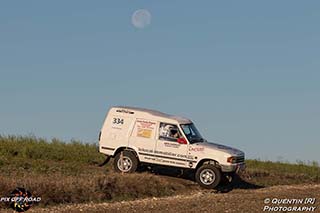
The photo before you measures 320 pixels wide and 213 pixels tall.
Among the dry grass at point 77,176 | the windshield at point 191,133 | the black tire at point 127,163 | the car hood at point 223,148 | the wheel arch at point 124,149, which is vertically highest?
the windshield at point 191,133

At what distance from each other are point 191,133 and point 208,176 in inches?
70.8

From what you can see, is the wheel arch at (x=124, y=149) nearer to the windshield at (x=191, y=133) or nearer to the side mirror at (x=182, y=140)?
the side mirror at (x=182, y=140)

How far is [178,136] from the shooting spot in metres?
21.7

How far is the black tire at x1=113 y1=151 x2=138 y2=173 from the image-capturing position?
21984mm

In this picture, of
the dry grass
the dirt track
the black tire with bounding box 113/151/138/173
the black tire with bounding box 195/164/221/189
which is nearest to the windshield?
the black tire with bounding box 195/164/221/189

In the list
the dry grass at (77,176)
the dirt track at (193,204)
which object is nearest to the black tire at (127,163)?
the dry grass at (77,176)

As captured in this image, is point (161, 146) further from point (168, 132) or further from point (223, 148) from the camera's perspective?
point (223, 148)

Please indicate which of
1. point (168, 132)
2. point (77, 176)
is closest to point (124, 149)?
point (168, 132)

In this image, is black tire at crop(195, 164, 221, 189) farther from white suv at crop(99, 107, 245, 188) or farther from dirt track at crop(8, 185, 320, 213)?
dirt track at crop(8, 185, 320, 213)

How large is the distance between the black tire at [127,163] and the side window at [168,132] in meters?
1.23

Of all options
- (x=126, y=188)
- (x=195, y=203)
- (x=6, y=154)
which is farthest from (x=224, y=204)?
(x=6, y=154)

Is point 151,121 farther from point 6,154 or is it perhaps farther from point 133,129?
point 6,154

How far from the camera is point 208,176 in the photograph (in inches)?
834

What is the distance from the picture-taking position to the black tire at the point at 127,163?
866 inches
